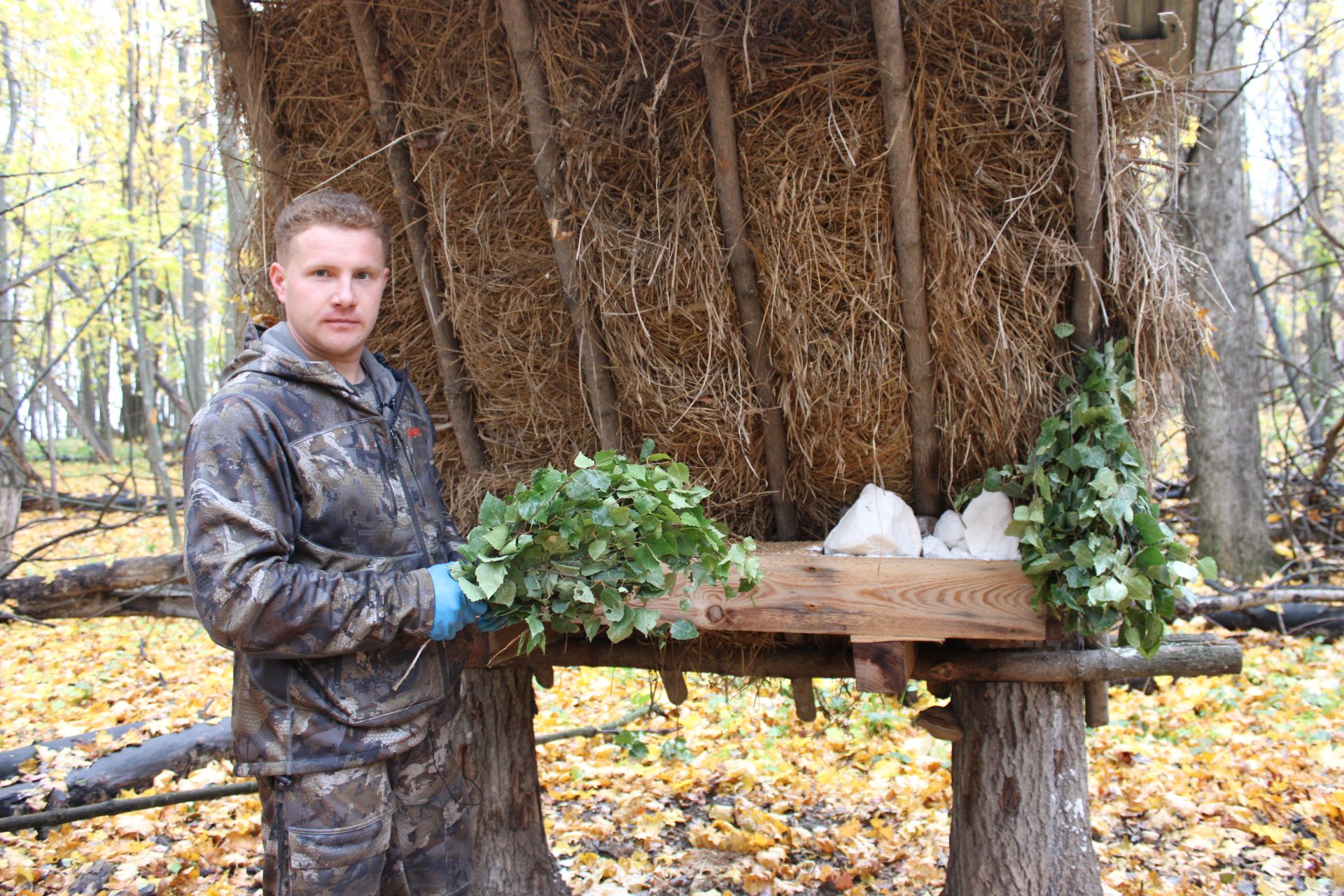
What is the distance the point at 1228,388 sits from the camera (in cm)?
700

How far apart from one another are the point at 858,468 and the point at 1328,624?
5.12 metres

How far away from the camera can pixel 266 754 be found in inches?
81.9

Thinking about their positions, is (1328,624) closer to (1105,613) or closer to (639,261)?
(1105,613)

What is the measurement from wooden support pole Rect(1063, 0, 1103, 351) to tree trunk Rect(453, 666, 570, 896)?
2392 millimetres

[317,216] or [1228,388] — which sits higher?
[317,216]

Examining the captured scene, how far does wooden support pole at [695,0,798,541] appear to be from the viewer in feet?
8.27

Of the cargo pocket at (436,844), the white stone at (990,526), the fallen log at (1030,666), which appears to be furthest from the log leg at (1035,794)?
the cargo pocket at (436,844)

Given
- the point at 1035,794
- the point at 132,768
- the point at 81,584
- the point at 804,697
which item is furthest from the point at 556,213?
the point at 81,584

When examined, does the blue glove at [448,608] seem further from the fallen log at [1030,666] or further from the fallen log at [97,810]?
the fallen log at [97,810]

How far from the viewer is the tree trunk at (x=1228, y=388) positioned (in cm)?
693

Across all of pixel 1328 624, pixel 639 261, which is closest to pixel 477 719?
pixel 639 261

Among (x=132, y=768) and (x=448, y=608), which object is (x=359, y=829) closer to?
(x=448, y=608)

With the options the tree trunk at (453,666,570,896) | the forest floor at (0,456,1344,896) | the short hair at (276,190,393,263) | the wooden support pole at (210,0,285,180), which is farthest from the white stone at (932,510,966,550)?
the wooden support pole at (210,0,285,180)

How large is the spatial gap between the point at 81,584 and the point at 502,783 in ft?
11.7
